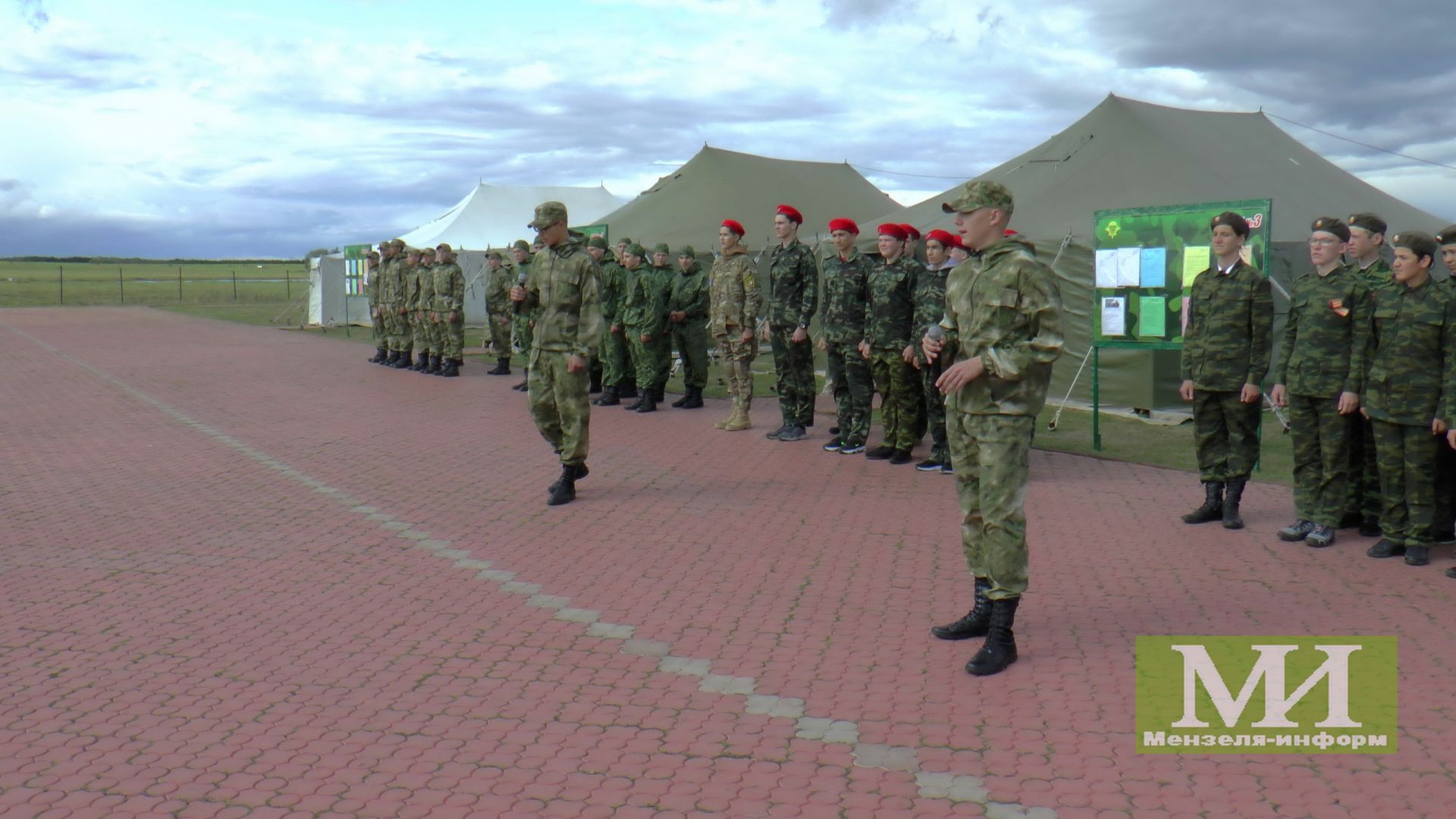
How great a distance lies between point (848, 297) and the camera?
1094 cm

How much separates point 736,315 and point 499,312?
7619 mm

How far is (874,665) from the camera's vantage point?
5070mm

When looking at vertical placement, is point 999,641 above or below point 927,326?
below

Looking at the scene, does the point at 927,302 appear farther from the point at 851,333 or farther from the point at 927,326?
the point at 851,333

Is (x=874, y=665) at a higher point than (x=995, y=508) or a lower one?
lower

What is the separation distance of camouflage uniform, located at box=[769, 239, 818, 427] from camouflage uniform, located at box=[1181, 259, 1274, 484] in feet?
→ 14.0

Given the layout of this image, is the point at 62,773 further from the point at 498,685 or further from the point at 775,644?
the point at 775,644

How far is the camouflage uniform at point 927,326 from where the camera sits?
9.78m

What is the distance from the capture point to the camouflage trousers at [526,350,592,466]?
869 cm

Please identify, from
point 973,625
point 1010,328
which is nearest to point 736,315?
point 973,625

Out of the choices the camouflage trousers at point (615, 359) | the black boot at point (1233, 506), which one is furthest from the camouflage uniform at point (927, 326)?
the camouflage trousers at point (615, 359)

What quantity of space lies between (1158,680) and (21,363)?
22.9 meters

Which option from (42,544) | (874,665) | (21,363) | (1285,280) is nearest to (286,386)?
(21,363)

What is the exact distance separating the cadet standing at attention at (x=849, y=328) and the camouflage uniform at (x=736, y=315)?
4.97ft
